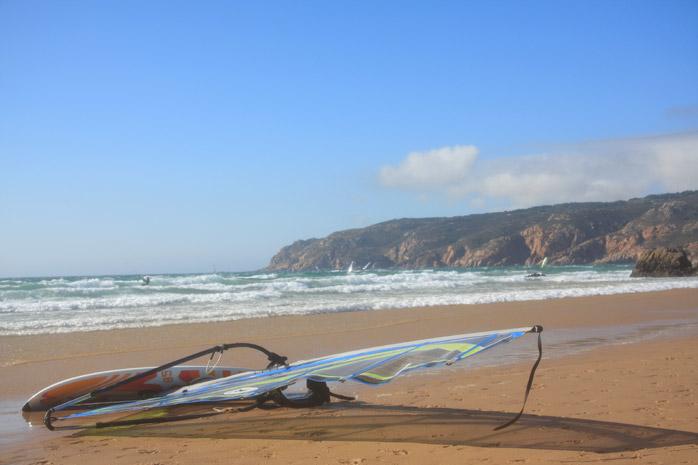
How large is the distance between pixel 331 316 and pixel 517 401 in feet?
32.3

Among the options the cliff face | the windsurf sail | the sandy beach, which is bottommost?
the sandy beach

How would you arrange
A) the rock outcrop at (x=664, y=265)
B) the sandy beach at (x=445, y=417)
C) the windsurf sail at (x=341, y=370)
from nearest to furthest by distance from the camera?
the sandy beach at (x=445, y=417), the windsurf sail at (x=341, y=370), the rock outcrop at (x=664, y=265)

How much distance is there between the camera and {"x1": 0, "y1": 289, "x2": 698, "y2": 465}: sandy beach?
4.02 m

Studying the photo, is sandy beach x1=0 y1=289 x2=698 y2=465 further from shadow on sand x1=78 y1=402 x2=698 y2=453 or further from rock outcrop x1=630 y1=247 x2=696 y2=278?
rock outcrop x1=630 y1=247 x2=696 y2=278

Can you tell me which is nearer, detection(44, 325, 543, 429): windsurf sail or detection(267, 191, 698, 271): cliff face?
detection(44, 325, 543, 429): windsurf sail

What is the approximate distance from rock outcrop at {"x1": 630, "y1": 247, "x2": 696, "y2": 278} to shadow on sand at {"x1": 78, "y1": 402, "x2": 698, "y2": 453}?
40.6 metres

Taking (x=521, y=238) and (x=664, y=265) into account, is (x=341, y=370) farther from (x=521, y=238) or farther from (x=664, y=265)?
(x=521, y=238)

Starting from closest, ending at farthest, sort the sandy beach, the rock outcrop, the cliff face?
the sandy beach → the rock outcrop → the cliff face

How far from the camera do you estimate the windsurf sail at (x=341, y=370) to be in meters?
4.46

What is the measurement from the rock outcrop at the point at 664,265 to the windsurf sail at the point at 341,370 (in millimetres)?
40777

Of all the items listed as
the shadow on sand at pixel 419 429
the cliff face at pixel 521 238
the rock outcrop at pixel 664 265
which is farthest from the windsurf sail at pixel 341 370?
the cliff face at pixel 521 238

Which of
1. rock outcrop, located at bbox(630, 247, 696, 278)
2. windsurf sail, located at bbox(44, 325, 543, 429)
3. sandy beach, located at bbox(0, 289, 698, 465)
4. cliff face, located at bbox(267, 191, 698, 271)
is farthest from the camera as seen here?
cliff face, located at bbox(267, 191, 698, 271)

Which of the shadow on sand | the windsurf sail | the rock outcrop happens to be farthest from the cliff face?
the windsurf sail

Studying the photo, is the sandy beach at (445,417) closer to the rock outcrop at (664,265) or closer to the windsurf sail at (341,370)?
the windsurf sail at (341,370)
